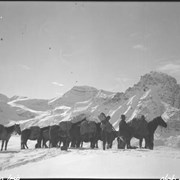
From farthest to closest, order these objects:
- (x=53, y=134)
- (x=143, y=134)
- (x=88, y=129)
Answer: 1. (x=53, y=134)
2. (x=88, y=129)
3. (x=143, y=134)

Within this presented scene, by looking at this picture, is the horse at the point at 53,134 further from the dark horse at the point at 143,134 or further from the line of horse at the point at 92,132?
the dark horse at the point at 143,134

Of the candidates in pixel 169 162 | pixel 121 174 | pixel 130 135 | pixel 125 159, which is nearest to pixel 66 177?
pixel 121 174

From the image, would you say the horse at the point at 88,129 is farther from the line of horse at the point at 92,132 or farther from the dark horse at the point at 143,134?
the dark horse at the point at 143,134

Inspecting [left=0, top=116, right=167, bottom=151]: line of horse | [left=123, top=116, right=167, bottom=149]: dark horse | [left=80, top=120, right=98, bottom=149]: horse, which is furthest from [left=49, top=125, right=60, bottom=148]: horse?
[left=123, top=116, right=167, bottom=149]: dark horse

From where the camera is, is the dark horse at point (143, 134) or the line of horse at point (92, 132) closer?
the dark horse at point (143, 134)

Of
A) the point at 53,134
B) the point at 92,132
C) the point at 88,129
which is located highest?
the point at 88,129

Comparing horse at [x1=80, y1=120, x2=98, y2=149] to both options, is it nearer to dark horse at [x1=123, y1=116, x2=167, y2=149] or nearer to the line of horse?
the line of horse

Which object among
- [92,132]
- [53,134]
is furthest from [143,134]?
[53,134]

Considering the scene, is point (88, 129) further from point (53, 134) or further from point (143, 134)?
point (143, 134)

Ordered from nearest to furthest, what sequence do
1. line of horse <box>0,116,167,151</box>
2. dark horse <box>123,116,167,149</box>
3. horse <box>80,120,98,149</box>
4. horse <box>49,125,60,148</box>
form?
dark horse <box>123,116,167,149</box> < line of horse <box>0,116,167,151</box> < horse <box>80,120,98,149</box> < horse <box>49,125,60,148</box>

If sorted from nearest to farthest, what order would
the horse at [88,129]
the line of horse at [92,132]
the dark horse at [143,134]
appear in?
the dark horse at [143,134] < the line of horse at [92,132] < the horse at [88,129]

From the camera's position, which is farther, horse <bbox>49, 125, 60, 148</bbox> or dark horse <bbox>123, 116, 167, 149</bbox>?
horse <bbox>49, 125, 60, 148</bbox>

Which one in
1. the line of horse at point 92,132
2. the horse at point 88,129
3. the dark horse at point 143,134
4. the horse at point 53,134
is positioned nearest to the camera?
the dark horse at point 143,134

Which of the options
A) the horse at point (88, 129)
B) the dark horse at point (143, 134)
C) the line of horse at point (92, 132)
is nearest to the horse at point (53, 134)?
the line of horse at point (92, 132)
